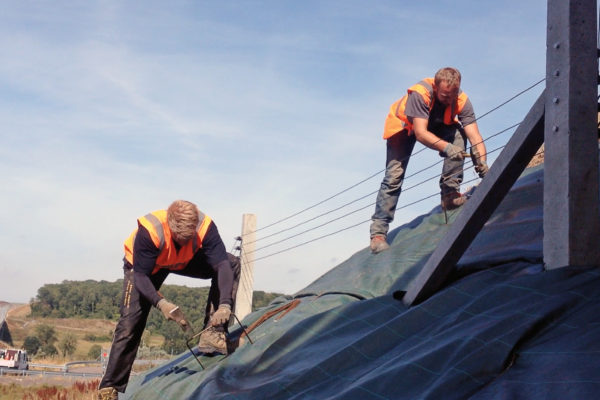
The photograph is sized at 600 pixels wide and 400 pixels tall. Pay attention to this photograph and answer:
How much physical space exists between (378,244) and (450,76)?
150cm

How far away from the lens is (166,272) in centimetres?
591

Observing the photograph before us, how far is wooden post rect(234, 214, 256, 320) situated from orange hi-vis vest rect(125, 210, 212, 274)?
14.9ft

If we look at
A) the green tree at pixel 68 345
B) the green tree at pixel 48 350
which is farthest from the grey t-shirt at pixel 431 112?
the green tree at pixel 48 350

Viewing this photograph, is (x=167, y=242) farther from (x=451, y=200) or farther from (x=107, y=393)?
(x=451, y=200)

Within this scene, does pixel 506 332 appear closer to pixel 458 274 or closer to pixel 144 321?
pixel 458 274

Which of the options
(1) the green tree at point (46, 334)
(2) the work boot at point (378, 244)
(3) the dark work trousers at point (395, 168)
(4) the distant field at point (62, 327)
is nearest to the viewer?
(2) the work boot at point (378, 244)

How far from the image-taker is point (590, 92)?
11.6 ft

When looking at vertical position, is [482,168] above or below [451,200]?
above

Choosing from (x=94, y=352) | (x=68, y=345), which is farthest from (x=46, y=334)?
(x=94, y=352)

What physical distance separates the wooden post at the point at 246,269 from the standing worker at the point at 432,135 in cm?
429

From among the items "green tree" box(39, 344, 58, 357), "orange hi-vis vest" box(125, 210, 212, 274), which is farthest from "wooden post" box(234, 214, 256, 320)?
"green tree" box(39, 344, 58, 357)

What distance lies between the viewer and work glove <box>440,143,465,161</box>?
234 inches

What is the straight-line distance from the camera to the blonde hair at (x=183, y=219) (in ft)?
17.5

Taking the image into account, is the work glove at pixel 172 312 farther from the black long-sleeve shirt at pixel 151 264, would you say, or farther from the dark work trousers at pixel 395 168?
the dark work trousers at pixel 395 168
